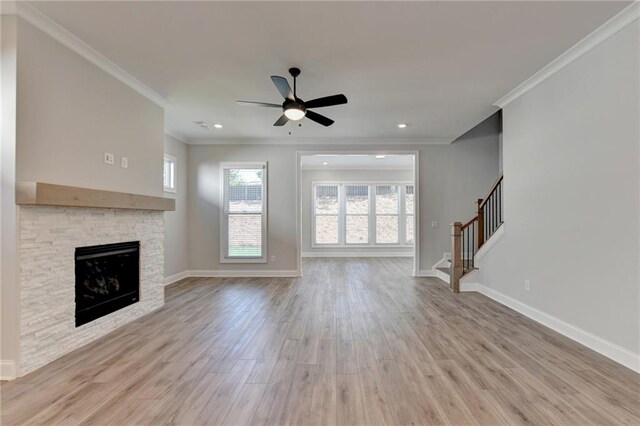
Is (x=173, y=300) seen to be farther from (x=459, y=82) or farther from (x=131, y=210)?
(x=459, y=82)

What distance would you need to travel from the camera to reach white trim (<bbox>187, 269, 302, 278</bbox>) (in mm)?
6504

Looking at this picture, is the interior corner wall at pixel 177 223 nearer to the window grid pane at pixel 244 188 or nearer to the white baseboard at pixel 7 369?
the window grid pane at pixel 244 188

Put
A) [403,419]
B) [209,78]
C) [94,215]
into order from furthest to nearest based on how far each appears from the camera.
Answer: [209,78] < [94,215] < [403,419]

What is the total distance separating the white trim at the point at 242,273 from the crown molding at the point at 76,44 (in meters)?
3.71

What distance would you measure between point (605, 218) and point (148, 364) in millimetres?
4208

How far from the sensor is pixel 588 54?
294 cm

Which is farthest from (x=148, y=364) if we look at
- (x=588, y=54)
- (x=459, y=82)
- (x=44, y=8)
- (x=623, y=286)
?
(x=588, y=54)

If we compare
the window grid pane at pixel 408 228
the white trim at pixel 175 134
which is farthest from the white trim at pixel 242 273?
the window grid pane at pixel 408 228

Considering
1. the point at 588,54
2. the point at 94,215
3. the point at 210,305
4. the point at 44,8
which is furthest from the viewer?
the point at 210,305

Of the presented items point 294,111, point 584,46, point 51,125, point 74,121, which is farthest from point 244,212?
point 584,46

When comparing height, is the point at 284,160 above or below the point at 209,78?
below

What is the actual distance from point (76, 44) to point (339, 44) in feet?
8.08

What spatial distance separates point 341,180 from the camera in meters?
9.94

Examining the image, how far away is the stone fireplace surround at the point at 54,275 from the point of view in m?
2.49
